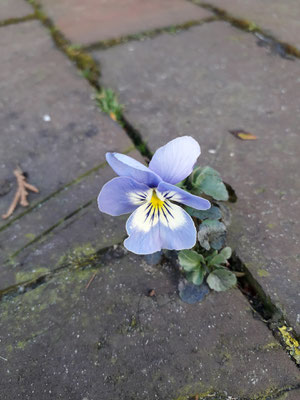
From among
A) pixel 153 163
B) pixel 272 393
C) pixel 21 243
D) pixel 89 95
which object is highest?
pixel 153 163

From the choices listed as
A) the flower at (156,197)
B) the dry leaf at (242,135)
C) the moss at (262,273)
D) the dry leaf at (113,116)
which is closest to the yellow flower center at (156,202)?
the flower at (156,197)

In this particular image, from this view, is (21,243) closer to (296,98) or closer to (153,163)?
(153,163)

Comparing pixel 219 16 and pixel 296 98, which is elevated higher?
pixel 219 16

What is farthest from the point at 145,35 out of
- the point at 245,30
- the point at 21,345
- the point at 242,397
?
the point at 242,397

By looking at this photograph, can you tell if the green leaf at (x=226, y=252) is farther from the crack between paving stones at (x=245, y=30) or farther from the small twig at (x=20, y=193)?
the small twig at (x=20, y=193)

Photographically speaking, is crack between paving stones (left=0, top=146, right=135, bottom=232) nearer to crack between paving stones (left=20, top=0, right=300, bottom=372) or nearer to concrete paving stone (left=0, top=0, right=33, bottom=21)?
crack between paving stones (left=20, top=0, right=300, bottom=372)

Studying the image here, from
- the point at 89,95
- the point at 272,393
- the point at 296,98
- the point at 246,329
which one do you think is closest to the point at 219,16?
the point at 296,98
